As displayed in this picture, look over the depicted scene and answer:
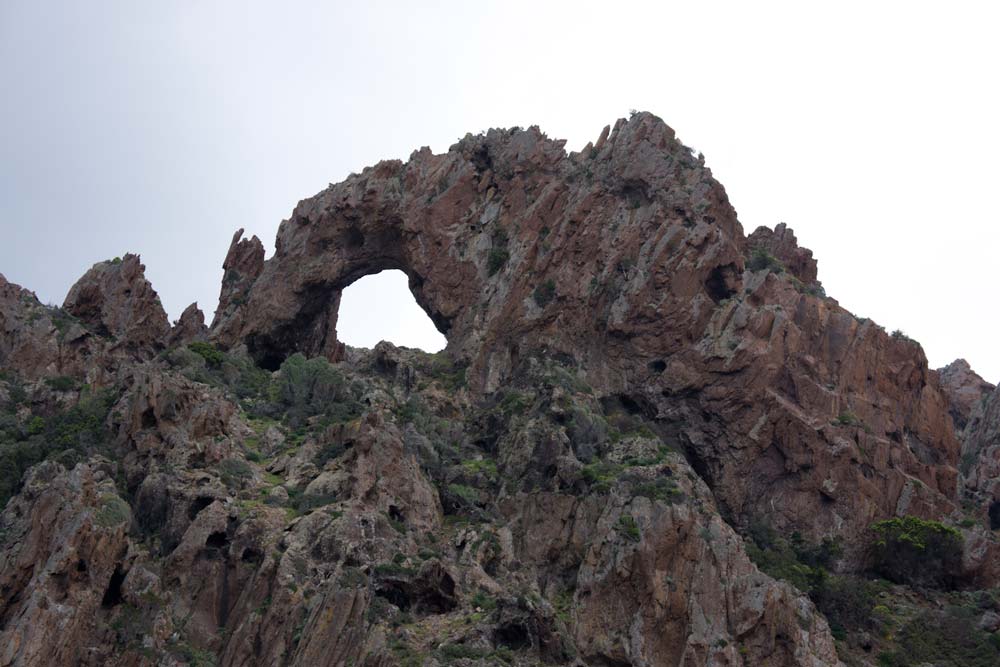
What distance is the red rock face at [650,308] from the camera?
5903cm

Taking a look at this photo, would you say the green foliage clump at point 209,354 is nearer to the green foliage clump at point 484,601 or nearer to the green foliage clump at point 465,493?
the green foliage clump at point 465,493

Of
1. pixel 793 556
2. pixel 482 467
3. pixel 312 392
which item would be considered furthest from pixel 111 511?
pixel 793 556

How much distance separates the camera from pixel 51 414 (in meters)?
57.1

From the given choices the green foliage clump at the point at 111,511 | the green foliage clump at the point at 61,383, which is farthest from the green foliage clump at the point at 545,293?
the green foliage clump at the point at 111,511

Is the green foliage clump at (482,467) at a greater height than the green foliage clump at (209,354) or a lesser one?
lesser

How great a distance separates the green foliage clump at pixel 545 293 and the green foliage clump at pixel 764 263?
39.8ft

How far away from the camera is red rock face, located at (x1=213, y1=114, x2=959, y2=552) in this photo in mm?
59031

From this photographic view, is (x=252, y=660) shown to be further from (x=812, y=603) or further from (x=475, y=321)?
(x=475, y=321)

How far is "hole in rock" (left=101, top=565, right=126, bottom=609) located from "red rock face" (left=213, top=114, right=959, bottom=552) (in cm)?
2518

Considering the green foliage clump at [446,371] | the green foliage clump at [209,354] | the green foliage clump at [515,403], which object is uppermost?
the green foliage clump at [446,371]

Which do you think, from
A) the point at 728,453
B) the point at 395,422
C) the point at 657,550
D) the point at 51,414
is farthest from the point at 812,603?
the point at 51,414

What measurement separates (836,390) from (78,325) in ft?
146

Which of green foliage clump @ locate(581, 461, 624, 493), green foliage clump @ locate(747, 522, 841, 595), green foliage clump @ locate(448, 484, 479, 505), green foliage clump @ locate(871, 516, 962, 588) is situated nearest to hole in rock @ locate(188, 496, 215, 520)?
green foliage clump @ locate(448, 484, 479, 505)

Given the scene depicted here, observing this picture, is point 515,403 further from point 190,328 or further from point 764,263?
point 190,328
